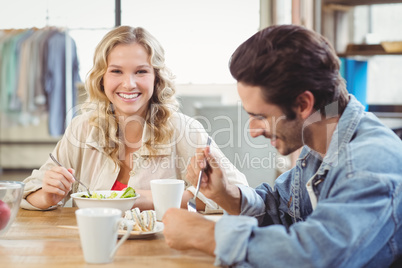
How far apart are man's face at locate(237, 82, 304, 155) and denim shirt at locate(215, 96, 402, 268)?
119 millimetres

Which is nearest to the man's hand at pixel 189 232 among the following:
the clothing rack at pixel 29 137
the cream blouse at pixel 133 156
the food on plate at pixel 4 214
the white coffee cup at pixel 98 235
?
the white coffee cup at pixel 98 235

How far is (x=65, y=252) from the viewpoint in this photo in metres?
1.07

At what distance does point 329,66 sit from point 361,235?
0.43 metres

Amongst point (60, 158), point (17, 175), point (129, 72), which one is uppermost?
point (129, 72)

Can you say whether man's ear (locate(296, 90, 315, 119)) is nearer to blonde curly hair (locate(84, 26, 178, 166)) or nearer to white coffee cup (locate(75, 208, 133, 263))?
white coffee cup (locate(75, 208, 133, 263))

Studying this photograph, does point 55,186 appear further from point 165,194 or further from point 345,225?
point 345,225

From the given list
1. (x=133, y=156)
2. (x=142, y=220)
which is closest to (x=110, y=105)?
(x=133, y=156)

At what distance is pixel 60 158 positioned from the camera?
1.90 metres

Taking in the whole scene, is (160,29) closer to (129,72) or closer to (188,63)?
(188,63)

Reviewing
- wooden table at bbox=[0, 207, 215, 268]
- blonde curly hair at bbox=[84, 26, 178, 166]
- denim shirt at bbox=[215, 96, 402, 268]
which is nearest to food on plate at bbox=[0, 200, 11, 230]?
wooden table at bbox=[0, 207, 215, 268]

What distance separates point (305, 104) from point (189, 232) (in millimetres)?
405

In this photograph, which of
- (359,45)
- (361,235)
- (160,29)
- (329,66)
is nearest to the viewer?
(361,235)

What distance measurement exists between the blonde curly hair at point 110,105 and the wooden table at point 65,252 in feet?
2.07

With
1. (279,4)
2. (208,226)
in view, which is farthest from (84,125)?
(279,4)
